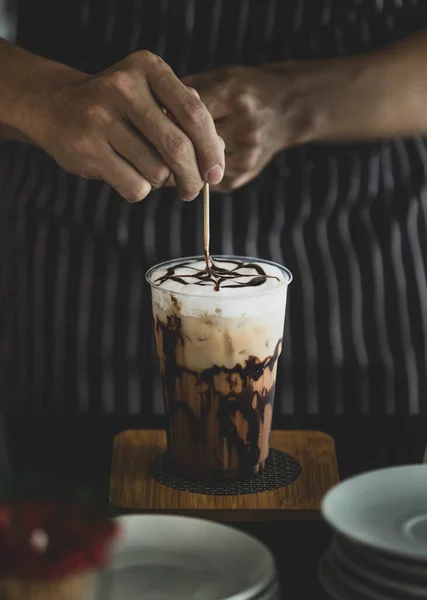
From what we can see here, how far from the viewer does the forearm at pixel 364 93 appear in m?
1.53

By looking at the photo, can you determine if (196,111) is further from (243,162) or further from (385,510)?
(385,510)

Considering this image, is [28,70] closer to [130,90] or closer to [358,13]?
[130,90]

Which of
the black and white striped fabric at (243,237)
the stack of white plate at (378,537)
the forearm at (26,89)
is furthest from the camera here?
the black and white striped fabric at (243,237)

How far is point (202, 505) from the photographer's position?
1.22m

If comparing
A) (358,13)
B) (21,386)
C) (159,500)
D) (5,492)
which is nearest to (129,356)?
(21,386)

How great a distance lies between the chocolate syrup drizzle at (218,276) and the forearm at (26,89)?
34cm

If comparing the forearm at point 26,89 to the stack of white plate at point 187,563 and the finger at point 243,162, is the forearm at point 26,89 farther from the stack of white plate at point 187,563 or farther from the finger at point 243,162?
the stack of white plate at point 187,563

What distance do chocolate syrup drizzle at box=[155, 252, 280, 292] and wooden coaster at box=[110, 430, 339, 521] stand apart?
0.90 ft

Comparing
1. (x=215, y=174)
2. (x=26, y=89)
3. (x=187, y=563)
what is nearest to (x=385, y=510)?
(x=187, y=563)

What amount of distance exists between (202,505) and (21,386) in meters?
0.67

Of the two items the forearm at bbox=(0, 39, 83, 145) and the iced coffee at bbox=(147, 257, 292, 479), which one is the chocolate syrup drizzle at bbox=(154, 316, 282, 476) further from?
the forearm at bbox=(0, 39, 83, 145)

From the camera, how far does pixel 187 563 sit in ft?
3.05

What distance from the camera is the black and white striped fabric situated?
1651mm

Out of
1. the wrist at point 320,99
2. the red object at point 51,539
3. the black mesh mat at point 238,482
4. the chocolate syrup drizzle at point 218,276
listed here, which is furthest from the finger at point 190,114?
the red object at point 51,539
